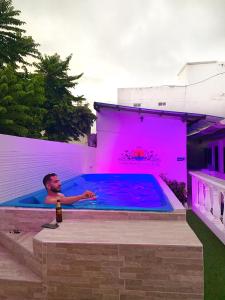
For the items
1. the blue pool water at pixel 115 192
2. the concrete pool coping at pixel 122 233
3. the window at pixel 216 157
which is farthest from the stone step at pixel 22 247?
the window at pixel 216 157

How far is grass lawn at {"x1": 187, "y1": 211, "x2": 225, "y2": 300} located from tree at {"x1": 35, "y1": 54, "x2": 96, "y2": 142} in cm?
1061

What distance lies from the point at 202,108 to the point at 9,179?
849 inches

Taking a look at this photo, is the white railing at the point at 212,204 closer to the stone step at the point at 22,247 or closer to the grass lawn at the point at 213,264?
the grass lawn at the point at 213,264

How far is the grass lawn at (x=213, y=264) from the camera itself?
362cm

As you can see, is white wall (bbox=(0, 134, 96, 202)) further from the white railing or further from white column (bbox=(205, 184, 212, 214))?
white column (bbox=(205, 184, 212, 214))

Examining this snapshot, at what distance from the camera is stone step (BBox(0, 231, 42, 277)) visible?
3.54 metres

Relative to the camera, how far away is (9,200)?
5496 mm

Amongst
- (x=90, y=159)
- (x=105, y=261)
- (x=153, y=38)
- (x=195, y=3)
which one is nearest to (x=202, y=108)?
(x=153, y=38)

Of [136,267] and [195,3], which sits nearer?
[136,267]

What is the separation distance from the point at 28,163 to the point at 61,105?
30.2 feet

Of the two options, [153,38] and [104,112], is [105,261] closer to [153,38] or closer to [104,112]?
[104,112]

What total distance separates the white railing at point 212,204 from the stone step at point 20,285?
3.80 m

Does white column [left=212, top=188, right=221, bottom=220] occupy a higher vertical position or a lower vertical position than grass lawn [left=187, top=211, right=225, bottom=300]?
higher

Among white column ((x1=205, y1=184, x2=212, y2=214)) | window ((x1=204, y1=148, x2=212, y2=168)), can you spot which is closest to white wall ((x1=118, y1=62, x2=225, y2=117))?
window ((x1=204, y1=148, x2=212, y2=168))
